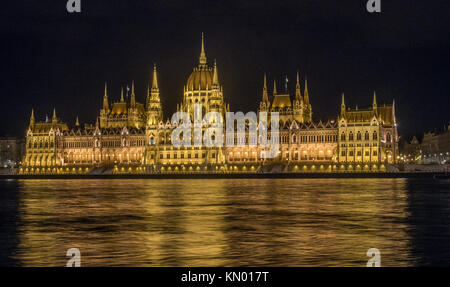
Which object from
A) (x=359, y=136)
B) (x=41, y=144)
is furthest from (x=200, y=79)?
(x=359, y=136)

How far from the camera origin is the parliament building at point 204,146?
13062 cm

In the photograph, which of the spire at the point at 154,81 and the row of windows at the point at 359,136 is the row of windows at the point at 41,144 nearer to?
the spire at the point at 154,81

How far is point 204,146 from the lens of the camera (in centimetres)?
14125

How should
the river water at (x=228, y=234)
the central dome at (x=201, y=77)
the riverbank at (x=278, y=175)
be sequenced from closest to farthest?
1. the river water at (x=228, y=234)
2. the riverbank at (x=278, y=175)
3. the central dome at (x=201, y=77)

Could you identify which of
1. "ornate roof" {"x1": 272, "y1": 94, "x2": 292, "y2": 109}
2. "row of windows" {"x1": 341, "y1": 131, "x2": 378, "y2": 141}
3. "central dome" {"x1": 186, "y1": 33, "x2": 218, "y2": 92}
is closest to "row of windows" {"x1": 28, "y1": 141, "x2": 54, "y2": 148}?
"central dome" {"x1": 186, "y1": 33, "x2": 218, "y2": 92}

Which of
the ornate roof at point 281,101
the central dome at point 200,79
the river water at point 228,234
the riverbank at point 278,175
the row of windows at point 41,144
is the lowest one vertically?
the river water at point 228,234

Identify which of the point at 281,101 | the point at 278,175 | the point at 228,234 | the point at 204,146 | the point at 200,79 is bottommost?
the point at 228,234

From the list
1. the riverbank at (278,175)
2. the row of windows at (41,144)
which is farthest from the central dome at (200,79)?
the row of windows at (41,144)

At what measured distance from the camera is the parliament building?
131m

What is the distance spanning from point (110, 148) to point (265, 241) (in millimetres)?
132145

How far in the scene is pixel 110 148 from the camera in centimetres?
15350

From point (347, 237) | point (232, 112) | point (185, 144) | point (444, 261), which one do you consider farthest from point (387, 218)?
point (232, 112)

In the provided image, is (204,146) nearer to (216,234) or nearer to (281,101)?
(281,101)
